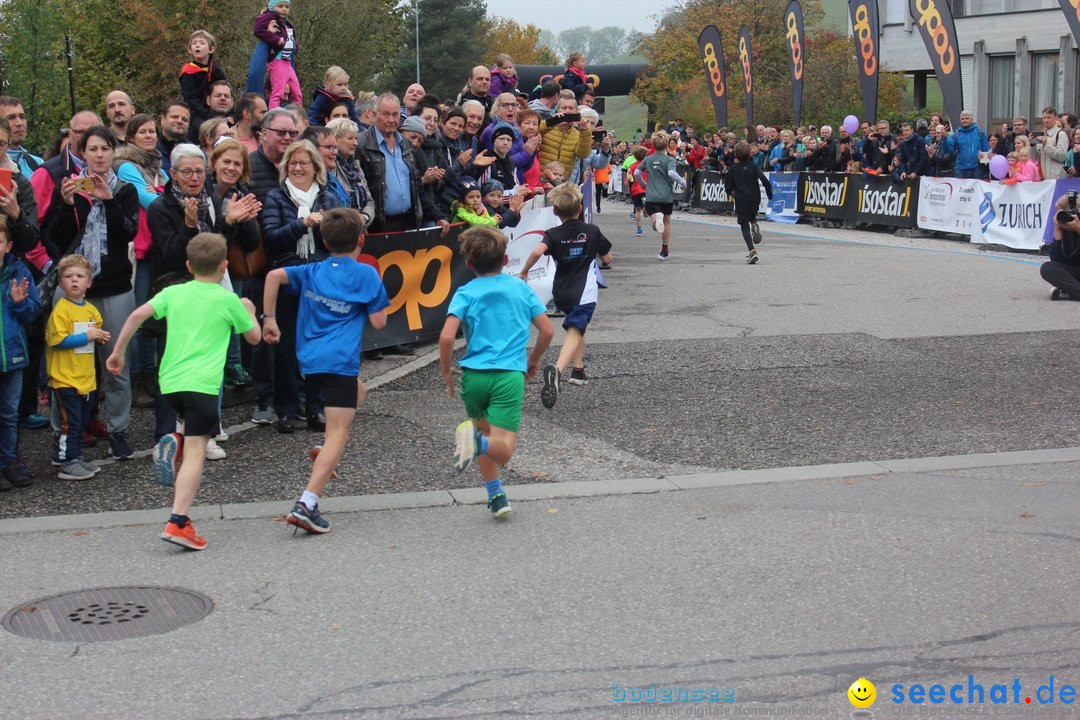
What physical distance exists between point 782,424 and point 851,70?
163 feet

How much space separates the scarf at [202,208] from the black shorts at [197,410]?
76.9 inches

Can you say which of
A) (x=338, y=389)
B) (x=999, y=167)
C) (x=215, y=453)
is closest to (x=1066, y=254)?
(x=999, y=167)

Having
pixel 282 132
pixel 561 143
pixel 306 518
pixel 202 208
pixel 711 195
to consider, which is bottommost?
pixel 711 195

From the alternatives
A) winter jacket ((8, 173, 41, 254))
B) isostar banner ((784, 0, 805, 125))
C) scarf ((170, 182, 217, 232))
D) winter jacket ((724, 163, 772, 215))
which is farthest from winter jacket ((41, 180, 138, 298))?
isostar banner ((784, 0, 805, 125))

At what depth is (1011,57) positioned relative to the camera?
49188 mm

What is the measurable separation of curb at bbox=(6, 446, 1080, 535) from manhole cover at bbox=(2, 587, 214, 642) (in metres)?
1.15

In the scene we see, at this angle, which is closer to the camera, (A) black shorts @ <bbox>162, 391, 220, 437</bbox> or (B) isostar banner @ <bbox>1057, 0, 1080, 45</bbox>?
(A) black shorts @ <bbox>162, 391, 220, 437</bbox>

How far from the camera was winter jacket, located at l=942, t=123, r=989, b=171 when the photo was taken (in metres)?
23.3

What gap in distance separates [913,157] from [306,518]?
20.2 meters

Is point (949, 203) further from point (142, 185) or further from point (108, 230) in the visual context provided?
point (108, 230)

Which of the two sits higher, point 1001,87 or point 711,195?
point 1001,87

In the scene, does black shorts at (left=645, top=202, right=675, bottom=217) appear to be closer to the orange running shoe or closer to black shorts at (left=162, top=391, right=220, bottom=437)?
black shorts at (left=162, top=391, right=220, bottom=437)

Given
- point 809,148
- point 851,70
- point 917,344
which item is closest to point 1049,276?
point 917,344

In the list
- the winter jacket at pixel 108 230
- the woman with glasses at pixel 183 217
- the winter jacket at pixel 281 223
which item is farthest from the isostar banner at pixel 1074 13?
the winter jacket at pixel 108 230
